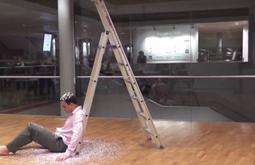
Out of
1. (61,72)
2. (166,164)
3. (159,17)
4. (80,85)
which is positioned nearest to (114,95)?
(80,85)

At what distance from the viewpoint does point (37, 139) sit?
4.57 metres

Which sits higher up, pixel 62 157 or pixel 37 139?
pixel 37 139

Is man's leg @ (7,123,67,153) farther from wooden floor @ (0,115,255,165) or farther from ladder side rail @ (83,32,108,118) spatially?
ladder side rail @ (83,32,108,118)

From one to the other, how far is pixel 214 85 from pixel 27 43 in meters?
4.79

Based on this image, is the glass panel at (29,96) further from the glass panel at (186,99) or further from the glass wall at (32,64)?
the glass panel at (186,99)

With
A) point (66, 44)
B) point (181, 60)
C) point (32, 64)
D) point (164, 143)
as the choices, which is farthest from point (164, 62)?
point (32, 64)

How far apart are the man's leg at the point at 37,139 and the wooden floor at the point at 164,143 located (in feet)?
0.48

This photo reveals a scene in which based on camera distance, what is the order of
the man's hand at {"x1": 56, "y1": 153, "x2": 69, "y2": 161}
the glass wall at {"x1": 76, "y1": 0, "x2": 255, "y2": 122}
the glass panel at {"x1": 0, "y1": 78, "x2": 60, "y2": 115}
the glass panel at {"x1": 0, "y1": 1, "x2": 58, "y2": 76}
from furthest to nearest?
the glass panel at {"x1": 0, "y1": 1, "x2": 58, "y2": 76} → the glass panel at {"x1": 0, "y1": 78, "x2": 60, "y2": 115} → the glass wall at {"x1": 76, "y1": 0, "x2": 255, "y2": 122} → the man's hand at {"x1": 56, "y1": 153, "x2": 69, "y2": 161}

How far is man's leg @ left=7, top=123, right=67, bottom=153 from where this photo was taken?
4.52 metres

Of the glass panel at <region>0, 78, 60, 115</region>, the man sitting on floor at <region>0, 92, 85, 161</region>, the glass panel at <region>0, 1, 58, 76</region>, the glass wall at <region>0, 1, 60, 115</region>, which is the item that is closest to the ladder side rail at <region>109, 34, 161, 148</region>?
the man sitting on floor at <region>0, 92, 85, 161</region>

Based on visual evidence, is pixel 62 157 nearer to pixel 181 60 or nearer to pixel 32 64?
pixel 181 60

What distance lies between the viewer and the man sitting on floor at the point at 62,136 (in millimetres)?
4468

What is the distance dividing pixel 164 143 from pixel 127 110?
2855 millimetres

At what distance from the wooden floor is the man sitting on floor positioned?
0.45 ft
